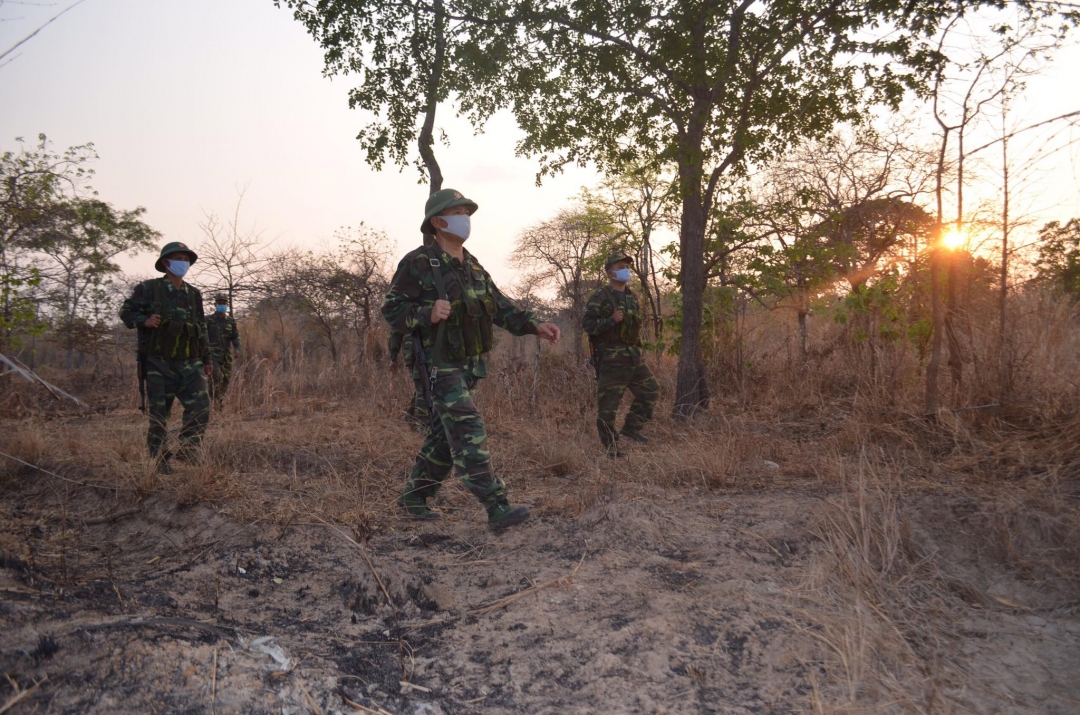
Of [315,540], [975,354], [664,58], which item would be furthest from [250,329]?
[975,354]

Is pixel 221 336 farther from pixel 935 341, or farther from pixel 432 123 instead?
pixel 935 341

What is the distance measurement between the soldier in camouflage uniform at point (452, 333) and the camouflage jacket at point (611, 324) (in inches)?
79.6

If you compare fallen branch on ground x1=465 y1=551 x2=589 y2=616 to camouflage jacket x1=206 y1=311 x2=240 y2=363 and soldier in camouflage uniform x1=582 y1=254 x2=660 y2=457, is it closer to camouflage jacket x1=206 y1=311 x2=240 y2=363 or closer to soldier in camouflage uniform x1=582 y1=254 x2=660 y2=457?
soldier in camouflage uniform x1=582 y1=254 x2=660 y2=457

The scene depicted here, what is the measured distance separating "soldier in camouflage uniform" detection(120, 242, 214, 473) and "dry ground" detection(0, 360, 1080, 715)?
0.45m

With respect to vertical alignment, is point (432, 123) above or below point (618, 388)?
above

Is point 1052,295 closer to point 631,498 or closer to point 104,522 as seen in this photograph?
point 631,498

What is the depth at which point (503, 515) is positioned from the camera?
367 centimetres

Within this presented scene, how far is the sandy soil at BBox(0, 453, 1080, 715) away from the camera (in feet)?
6.49

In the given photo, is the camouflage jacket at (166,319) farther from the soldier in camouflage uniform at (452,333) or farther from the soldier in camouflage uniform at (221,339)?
the soldier in camouflage uniform at (221,339)

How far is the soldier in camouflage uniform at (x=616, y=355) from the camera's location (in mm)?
6059

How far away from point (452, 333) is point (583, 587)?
1.60 m

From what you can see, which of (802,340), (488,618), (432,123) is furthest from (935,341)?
(432,123)

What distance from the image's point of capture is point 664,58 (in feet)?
21.2

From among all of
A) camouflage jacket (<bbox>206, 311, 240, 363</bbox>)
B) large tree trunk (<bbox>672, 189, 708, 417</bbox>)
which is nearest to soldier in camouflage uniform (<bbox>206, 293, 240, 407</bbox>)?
camouflage jacket (<bbox>206, 311, 240, 363</bbox>)
